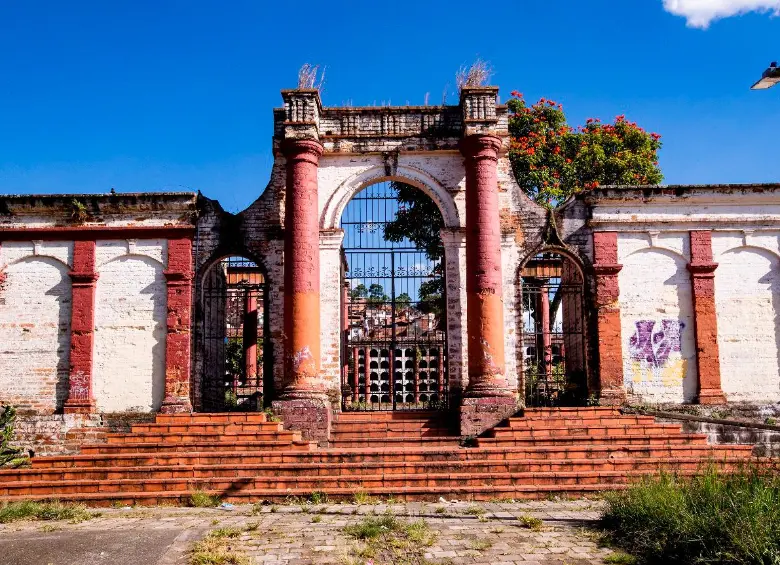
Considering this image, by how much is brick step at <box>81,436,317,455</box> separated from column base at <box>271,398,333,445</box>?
69 cm

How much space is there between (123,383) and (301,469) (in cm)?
537

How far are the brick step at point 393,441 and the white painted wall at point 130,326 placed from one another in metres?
4.06

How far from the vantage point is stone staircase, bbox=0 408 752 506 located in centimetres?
1048

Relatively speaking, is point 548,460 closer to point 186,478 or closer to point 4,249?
point 186,478

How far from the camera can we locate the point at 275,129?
14.9 m

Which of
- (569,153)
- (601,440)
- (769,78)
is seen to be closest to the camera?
(769,78)

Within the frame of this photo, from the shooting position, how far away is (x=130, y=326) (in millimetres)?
14594

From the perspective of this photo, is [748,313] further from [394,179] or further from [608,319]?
[394,179]

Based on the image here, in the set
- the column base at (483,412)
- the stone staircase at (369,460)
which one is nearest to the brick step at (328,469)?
the stone staircase at (369,460)

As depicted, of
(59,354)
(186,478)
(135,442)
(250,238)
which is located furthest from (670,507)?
(59,354)

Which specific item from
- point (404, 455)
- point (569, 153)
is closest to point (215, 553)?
point (404, 455)

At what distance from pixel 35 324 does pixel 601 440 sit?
11307 millimetres

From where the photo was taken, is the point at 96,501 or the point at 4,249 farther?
the point at 4,249

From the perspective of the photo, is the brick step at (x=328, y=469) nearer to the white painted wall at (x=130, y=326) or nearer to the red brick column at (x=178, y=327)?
the red brick column at (x=178, y=327)
